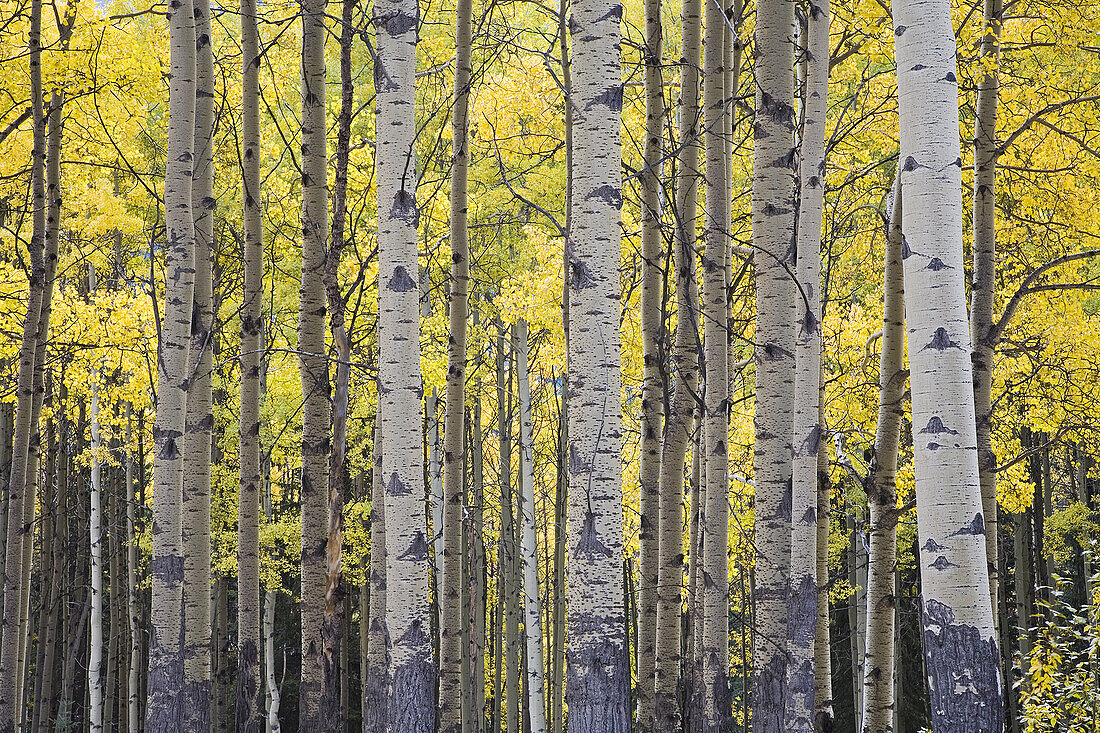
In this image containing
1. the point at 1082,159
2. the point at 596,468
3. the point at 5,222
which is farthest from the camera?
the point at 5,222

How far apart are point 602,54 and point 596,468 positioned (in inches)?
79.1

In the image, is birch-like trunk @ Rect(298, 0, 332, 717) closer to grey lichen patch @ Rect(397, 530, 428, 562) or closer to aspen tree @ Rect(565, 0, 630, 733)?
grey lichen patch @ Rect(397, 530, 428, 562)

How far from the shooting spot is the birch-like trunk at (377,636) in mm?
4984

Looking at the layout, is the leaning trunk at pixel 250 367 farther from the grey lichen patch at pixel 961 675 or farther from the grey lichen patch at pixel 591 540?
the grey lichen patch at pixel 961 675

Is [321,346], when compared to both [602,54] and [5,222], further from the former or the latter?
[5,222]

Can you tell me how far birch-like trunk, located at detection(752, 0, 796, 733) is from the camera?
520 centimetres

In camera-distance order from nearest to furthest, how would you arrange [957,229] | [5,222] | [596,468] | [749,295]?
[957,229] → [596,468] → [749,295] → [5,222]

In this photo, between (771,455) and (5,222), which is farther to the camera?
(5,222)

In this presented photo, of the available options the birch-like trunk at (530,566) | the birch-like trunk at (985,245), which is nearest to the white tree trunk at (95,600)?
the birch-like trunk at (530,566)

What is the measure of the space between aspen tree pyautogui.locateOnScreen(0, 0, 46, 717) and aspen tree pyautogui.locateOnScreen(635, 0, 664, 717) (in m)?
5.19

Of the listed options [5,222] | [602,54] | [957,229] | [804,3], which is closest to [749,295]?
[804,3]

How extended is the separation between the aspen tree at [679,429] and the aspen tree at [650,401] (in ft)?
0.31

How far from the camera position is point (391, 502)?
459 cm

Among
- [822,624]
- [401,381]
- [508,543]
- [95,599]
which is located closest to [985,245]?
[822,624]
